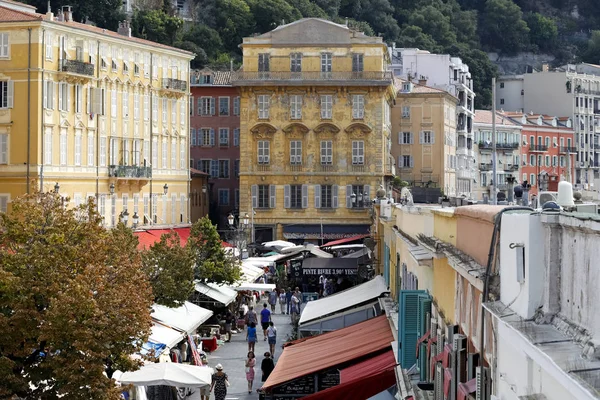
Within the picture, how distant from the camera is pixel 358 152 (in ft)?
263

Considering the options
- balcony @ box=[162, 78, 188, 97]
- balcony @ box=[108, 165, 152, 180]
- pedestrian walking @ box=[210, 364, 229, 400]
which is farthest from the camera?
balcony @ box=[162, 78, 188, 97]

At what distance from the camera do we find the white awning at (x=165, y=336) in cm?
3119

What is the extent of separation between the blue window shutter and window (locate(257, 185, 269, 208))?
58670mm

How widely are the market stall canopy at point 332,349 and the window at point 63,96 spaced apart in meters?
36.4

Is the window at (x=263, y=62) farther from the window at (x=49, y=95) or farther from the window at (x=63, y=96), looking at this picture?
the window at (x=49, y=95)

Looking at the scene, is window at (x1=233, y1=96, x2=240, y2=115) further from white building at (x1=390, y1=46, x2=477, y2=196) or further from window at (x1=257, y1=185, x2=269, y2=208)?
white building at (x1=390, y1=46, x2=477, y2=196)

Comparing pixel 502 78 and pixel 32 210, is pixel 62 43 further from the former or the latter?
pixel 502 78

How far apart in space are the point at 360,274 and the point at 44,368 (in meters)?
28.9

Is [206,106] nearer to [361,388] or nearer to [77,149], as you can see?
[77,149]

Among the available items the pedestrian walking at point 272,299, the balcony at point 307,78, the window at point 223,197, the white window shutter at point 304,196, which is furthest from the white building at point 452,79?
the pedestrian walking at point 272,299

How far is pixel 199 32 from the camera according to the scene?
393 ft

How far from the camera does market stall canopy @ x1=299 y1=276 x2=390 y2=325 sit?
3422 cm

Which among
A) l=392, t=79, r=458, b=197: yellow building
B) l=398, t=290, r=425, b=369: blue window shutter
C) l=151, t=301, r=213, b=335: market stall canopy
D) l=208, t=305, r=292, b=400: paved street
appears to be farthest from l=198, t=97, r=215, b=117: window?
l=398, t=290, r=425, b=369: blue window shutter

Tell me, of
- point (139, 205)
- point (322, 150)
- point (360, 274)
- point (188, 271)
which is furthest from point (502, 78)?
point (188, 271)
